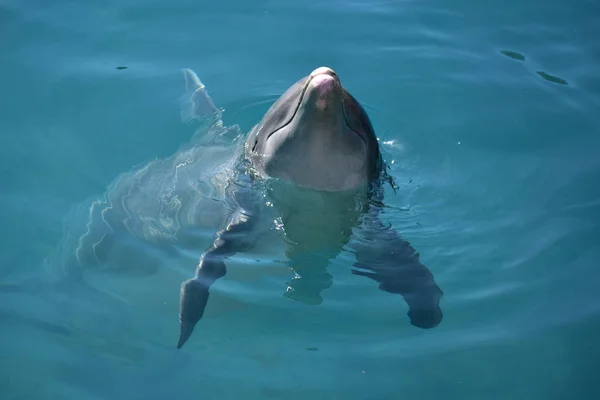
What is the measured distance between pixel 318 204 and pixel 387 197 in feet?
3.61

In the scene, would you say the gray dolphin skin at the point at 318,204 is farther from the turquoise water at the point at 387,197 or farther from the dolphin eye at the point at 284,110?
the turquoise water at the point at 387,197

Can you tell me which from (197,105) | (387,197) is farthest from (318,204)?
(197,105)

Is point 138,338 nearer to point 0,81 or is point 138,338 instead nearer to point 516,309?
point 516,309

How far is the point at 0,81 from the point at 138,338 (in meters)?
5.02

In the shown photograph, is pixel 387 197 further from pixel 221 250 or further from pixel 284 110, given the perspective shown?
pixel 221 250

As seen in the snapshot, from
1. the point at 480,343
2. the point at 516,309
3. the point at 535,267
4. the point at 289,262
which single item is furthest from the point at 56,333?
the point at 535,267

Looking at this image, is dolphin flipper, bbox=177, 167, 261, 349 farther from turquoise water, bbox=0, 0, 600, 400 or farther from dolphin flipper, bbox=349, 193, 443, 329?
dolphin flipper, bbox=349, 193, 443, 329

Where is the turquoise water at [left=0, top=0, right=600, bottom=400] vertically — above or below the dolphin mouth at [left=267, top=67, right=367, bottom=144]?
below

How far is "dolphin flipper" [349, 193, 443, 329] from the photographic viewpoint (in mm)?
5738

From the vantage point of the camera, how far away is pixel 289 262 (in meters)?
6.28

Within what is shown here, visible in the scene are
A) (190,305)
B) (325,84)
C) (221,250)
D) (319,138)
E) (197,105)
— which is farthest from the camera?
(197,105)

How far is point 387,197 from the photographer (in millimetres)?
7125

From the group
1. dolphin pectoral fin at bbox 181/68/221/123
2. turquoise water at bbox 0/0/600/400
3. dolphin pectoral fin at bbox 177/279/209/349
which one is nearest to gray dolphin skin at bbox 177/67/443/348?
dolphin pectoral fin at bbox 177/279/209/349

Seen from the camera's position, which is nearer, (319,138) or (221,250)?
(319,138)
